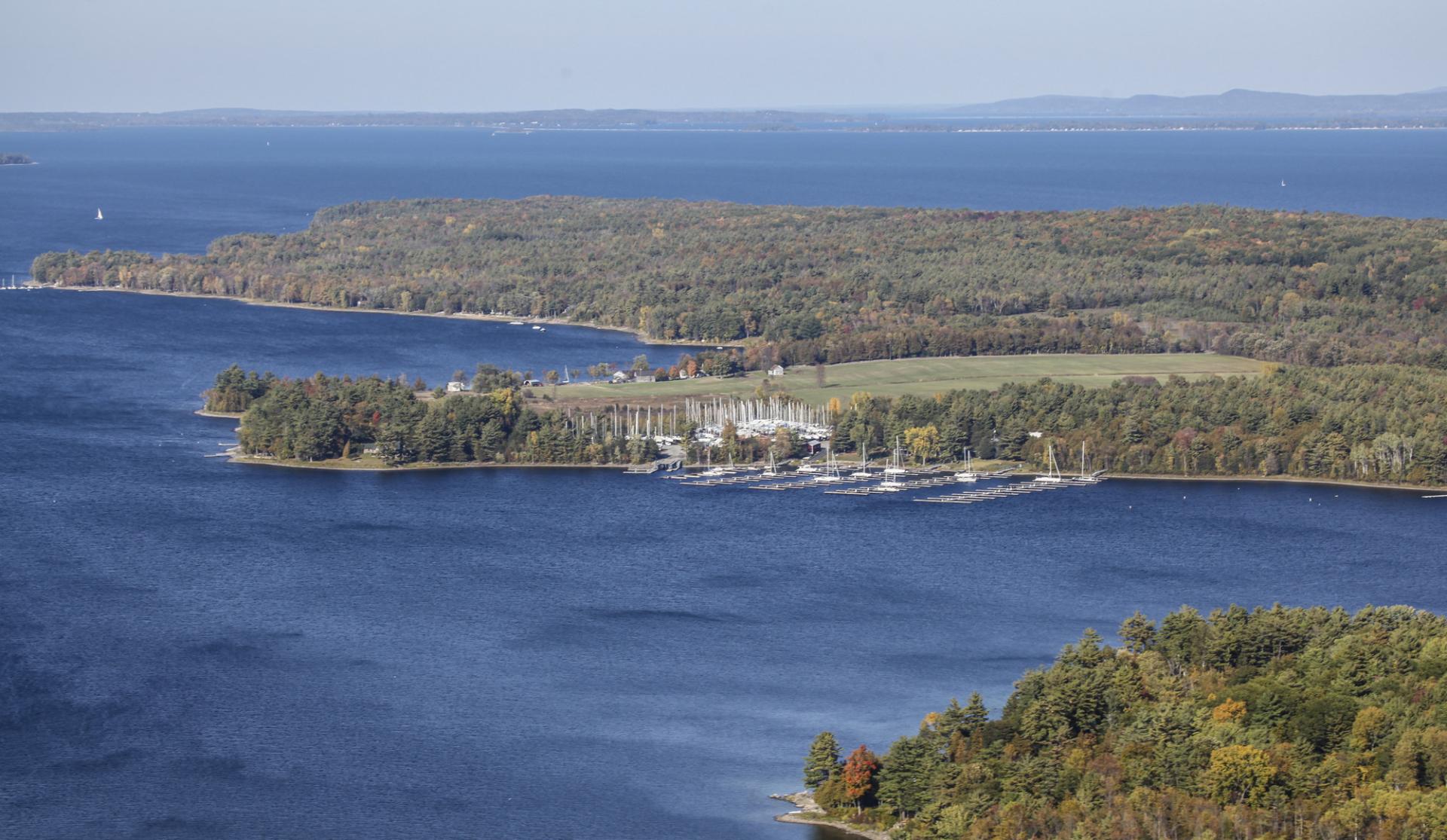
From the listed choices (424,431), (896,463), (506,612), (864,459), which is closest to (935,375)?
(864,459)

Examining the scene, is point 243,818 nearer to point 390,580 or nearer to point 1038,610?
point 390,580

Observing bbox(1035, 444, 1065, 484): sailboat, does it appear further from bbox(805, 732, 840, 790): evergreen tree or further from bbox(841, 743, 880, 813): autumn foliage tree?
bbox(841, 743, 880, 813): autumn foliage tree

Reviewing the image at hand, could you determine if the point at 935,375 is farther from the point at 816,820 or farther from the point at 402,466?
the point at 816,820

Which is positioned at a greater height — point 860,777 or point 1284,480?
point 860,777

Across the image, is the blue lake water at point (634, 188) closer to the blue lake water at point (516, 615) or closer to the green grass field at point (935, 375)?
the green grass field at point (935, 375)

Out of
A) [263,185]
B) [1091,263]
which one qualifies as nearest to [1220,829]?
[1091,263]

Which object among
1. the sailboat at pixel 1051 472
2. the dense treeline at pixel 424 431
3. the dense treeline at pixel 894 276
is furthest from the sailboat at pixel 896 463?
the dense treeline at pixel 894 276
